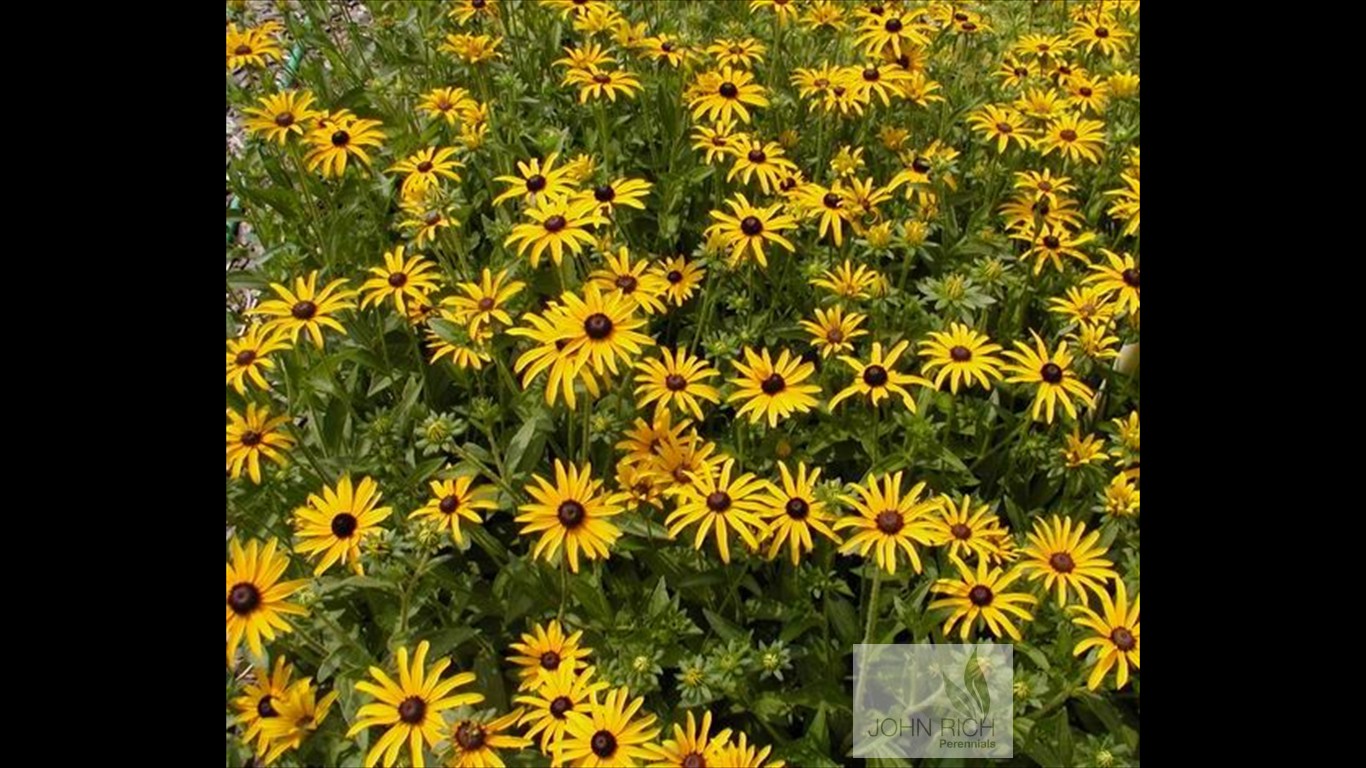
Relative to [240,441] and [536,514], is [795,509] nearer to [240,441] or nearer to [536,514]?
[536,514]

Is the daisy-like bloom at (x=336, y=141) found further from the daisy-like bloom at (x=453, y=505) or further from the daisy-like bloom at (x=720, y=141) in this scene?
the daisy-like bloom at (x=453, y=505)

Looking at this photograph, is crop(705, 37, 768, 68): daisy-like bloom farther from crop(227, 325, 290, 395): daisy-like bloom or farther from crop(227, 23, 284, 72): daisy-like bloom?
crop(227, 325, 290, 395): daisy-like bloom

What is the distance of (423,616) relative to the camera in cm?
214

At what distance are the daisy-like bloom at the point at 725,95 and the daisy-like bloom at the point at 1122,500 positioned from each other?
1.30 meters

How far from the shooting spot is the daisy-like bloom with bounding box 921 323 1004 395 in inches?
83.1

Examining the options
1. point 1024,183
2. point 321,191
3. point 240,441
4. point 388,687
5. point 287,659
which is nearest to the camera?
point 388,687

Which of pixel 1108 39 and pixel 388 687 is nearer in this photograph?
pixel 388 687

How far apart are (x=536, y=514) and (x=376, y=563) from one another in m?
0.29

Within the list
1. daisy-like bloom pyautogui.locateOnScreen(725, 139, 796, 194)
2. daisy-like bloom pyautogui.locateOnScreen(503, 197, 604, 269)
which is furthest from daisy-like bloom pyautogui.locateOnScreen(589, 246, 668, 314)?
daisy-like bloom pyautogui.locateOnScreen(725, 139, 796, 194)

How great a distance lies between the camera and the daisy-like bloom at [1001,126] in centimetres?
275

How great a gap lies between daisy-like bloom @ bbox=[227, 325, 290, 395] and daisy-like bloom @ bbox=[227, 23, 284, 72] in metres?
1.05

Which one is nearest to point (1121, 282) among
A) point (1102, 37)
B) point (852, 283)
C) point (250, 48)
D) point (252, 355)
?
point (852, 283)

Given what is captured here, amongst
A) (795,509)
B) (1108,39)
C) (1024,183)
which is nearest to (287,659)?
(795,509)

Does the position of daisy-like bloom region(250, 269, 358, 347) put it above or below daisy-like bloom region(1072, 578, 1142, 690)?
above
